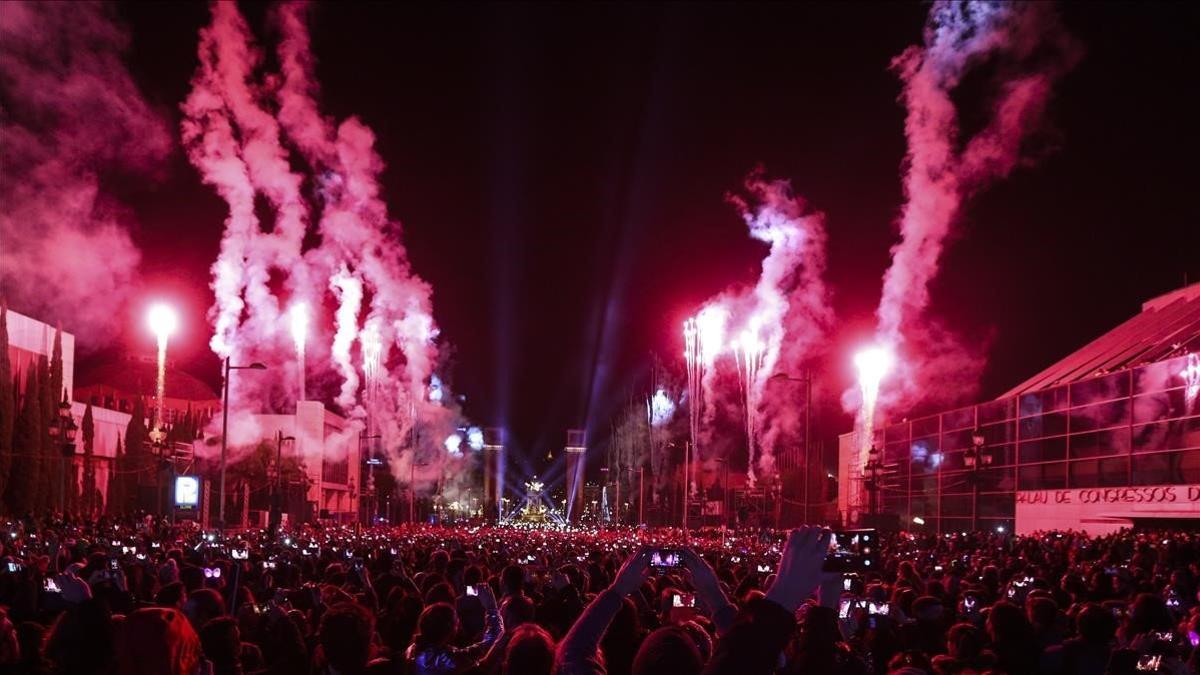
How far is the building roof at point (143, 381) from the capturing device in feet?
296

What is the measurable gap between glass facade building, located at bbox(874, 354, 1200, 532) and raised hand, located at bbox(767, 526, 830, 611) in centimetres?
2913

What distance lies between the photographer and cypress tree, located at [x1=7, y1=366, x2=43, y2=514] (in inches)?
1779

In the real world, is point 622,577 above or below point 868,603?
above

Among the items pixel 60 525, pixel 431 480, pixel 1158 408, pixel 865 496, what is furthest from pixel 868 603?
pixel 431 480

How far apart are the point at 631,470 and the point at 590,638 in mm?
106763

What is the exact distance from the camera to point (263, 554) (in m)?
22.0

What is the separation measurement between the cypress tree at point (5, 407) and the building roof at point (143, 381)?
4425 centimetres

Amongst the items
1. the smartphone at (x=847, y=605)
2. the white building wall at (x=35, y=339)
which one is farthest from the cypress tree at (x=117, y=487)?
the smartphone at (x=847, y=605)

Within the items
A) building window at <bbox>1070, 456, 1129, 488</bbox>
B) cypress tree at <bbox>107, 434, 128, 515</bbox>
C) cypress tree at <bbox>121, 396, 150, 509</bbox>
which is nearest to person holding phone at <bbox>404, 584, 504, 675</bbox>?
building window at <bbox>1070, 456, 1129, 488</bbox>

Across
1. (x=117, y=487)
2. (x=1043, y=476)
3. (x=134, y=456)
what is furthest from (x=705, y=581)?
(x=134, y=456)

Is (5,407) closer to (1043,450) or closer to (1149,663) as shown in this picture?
(1043,450)

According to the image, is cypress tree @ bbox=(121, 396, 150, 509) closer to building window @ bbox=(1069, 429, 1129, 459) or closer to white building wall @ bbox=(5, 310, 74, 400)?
white building wall @ bbox=(5, 310, 74, 400)

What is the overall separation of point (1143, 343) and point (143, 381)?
235ft

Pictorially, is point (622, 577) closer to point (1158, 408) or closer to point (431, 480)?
point (1158, 408)
